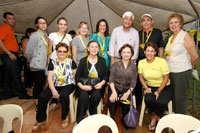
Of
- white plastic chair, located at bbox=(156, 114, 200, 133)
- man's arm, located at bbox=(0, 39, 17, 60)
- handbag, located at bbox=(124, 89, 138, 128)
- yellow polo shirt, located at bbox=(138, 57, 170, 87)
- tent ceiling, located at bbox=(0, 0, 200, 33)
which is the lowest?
handbag, located at bbox=(124, 89, 138, 128)

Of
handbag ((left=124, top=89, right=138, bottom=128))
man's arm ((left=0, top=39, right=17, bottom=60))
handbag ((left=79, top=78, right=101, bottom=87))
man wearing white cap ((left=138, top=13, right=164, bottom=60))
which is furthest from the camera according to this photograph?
man's arm ((left=0, top=39, right=17, bottom=60))

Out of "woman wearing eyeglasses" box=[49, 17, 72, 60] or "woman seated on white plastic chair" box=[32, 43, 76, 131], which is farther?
"woman wearing eyeglasses" box=[49, 17, 72, 60]

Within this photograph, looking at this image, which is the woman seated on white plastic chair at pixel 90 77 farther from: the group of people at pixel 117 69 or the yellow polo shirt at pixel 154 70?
the yellow polo shirt at pixel 154 70

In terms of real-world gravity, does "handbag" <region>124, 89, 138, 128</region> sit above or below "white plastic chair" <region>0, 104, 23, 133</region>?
below

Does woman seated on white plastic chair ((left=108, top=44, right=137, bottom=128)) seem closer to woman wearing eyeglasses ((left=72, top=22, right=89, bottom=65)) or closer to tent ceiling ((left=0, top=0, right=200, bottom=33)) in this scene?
woman wearing eyeglasses ((left=72, top=22, right=89, bottom=65))

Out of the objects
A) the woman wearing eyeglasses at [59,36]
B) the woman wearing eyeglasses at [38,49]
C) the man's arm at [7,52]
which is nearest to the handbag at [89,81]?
the woman wearing eyeglasses at [59,36]

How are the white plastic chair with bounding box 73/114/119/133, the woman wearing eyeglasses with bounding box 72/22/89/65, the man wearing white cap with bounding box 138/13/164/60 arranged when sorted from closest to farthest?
1. the white plastic chair with bounding box 73/114/119/133
2. the man wearing white cap with bounding box 138/13/164/60
3. the woman wearing eyeglasses with bounding box 72/22/89/65

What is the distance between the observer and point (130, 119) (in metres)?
1.83

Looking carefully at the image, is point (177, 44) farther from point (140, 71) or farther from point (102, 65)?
point (102, 65)

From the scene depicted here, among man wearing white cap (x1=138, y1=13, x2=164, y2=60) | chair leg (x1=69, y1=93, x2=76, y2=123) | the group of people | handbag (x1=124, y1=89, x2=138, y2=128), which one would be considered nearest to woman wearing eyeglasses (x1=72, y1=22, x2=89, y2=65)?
the group of people

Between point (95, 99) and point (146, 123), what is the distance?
3.38ft

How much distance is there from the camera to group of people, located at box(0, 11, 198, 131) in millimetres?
1964

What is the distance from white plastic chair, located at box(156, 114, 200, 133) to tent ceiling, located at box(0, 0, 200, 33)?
1830 mm

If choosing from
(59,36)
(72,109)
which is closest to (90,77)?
(72,109)
